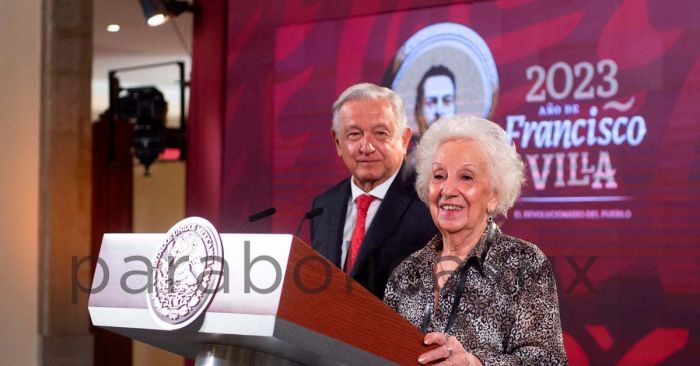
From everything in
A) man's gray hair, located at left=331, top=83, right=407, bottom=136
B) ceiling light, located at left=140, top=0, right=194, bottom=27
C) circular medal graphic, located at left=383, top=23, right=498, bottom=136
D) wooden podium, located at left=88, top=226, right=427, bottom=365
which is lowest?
wooden podium, located at left=88, top=226, right=427, bottom=365

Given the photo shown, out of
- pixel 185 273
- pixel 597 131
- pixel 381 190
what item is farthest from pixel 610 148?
pixel 185 273

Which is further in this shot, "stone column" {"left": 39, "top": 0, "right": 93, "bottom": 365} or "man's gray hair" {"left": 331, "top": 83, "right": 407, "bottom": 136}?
"stone column" {"left": 39, "top": 0, "right": 93, "bottom": 365}

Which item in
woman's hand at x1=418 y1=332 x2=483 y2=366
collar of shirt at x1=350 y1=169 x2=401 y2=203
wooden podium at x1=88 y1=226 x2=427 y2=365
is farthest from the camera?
collar of shirt at x1=350 y1=169 x2=401 y2=203

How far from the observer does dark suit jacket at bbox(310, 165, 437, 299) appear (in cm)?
253

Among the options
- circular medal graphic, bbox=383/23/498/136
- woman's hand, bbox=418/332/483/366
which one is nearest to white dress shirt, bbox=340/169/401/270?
woman's hand, bbox=418/332/483/366

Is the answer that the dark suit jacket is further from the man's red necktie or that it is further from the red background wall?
the red background wall

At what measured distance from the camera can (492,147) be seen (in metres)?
1.94

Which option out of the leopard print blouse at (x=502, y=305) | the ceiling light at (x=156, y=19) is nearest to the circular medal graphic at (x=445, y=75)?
the ceiling light at (x=156, y=19)

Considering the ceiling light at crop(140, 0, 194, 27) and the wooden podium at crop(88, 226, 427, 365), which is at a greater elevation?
the ceiling light at crop(140, 0, 194, 27)

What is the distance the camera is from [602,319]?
4.32 m

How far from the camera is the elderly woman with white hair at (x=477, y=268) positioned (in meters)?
1.77

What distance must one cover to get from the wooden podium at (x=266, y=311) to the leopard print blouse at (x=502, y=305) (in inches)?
11.2

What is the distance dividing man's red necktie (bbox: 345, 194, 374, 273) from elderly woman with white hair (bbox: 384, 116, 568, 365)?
0.57 metres

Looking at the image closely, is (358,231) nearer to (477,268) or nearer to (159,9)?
(477,268)
